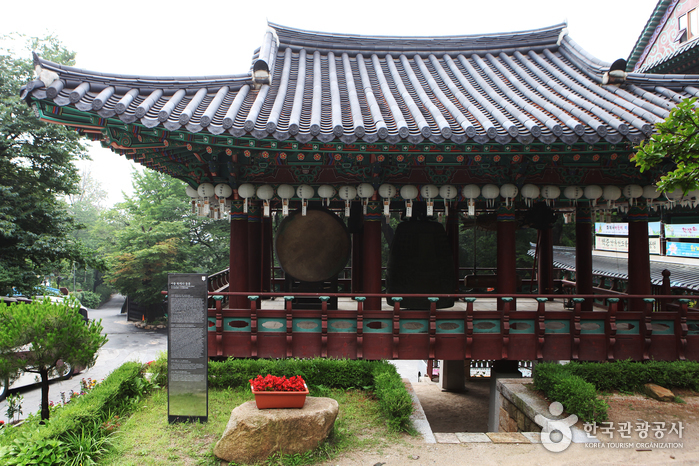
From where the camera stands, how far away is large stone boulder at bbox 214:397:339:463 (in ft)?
18.4

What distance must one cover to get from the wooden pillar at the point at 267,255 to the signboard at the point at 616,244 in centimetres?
1511

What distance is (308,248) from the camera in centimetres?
916

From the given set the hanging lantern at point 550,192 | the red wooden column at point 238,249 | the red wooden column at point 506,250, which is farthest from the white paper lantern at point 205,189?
the hanging lantern at point 550,192

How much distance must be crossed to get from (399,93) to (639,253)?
6493 millimetres

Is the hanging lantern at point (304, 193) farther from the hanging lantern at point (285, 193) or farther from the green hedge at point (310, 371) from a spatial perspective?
the green hedge at point (310, 371)

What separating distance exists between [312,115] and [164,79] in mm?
3121

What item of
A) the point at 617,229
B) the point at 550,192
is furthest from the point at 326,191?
the point at 617,229

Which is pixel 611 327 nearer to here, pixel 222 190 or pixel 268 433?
pixel 268 433

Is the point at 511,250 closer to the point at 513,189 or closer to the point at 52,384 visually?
the point at 513,189

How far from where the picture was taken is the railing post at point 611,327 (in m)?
7.97

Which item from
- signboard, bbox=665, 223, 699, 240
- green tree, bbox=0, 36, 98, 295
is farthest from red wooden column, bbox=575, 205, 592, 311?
green tree, bbox=0, 36, 98, 295

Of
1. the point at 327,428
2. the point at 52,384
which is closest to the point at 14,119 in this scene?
the point at 52,384

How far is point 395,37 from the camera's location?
11.9m

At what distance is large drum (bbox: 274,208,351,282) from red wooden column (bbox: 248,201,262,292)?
538 mm
